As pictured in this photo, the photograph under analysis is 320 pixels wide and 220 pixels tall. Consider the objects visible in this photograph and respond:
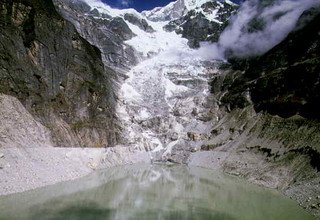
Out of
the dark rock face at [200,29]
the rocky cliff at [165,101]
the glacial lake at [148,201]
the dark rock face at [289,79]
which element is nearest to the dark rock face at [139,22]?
the dark rock face at [200,29]

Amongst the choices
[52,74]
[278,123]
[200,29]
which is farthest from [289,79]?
[200,29]

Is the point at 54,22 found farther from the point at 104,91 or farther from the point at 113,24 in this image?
the point at 113,24

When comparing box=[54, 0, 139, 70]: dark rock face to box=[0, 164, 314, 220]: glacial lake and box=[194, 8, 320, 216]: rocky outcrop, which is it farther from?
box=[0, 164, 314, 220]: glacial lake

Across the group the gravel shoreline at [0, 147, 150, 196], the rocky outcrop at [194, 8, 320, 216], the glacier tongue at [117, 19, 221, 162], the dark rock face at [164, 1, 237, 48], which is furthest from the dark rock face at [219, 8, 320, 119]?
the dark rock face at [164, 1, 237, 48]

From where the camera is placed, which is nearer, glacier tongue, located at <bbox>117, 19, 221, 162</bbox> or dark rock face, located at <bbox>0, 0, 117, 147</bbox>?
dark rock face, located at <bbox>0, 0, 117, 147</bbox>

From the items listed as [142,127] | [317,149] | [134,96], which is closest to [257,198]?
[317,149]

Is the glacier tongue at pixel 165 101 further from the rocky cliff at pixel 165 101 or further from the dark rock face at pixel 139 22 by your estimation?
the dark rock face at pixel 139 22
